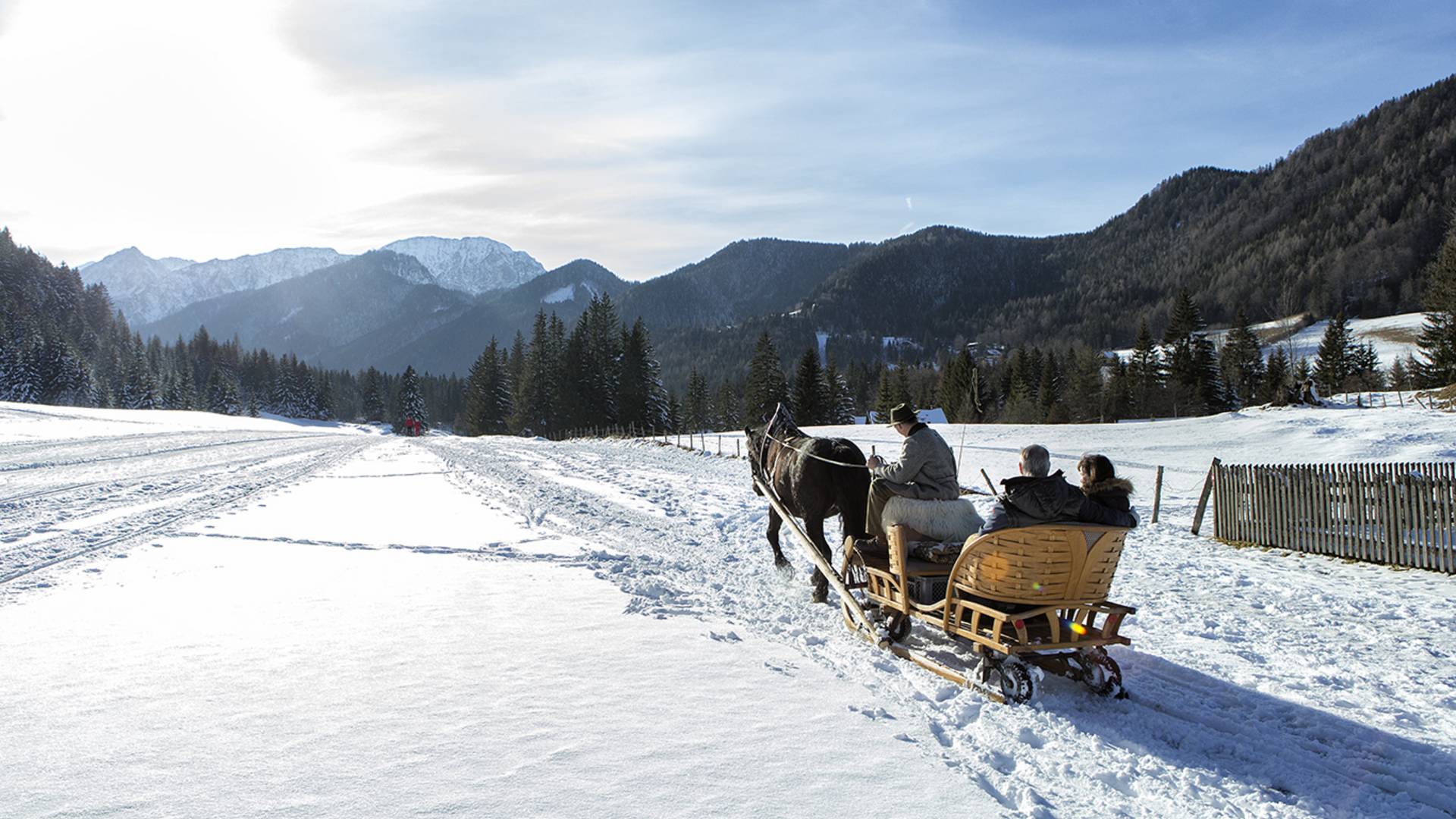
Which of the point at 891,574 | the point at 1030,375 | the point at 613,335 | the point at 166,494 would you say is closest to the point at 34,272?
the point at 613,335

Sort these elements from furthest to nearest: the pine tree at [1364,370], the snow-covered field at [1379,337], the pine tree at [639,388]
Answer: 1. the snow-covered field at [1379,337]
2. the pine tree at [1364,370]
3. the pine tree at [639,388]

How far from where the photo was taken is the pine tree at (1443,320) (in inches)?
1436

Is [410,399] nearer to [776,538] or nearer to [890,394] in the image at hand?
[890,394]

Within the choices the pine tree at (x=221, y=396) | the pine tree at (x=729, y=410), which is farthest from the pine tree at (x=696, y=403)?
the pine tree at (x=221, y=396)

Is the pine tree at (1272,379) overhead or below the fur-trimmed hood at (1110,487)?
overhead

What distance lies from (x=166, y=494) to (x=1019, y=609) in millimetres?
15285

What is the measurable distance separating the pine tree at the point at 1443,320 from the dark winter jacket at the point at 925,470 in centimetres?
4427

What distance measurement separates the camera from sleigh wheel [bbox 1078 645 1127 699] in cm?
491

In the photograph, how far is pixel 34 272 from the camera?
10356 centimetres

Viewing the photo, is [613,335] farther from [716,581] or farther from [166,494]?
[716,581]

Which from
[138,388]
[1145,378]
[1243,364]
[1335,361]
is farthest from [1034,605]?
[138,388]

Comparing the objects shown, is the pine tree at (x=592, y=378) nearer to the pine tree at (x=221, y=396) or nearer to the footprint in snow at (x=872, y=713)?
the footprint in snow at (x=872, y=713)

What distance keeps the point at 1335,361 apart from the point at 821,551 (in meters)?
82.4

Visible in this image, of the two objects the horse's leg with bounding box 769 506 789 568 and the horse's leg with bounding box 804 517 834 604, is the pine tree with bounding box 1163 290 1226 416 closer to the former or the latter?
the horse's leg with bounding box 769 506 789 568
